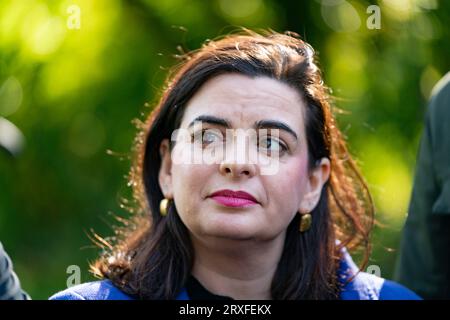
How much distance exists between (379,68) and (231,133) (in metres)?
1.37

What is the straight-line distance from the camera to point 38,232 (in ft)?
11.7

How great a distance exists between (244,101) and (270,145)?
106 millimetres

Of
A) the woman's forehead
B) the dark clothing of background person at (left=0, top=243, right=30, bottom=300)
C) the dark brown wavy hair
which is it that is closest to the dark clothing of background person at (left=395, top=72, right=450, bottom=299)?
the dark brown wavy hair

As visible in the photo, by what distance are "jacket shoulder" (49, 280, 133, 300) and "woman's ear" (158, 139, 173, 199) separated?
232mm

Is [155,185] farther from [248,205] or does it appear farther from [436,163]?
[436,163]

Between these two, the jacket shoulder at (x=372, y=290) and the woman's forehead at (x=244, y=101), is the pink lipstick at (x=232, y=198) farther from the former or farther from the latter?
the jacket shoulder at (x=372, y=290)

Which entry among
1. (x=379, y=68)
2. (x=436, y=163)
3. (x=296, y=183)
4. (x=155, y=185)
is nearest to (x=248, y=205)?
(x=296, y=183)

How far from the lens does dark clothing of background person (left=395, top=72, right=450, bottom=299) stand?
8.30 ft

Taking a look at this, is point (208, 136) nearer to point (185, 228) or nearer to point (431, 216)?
point (185, 228)

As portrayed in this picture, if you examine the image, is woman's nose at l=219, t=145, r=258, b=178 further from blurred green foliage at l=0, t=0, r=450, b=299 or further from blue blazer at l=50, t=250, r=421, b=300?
blurred green foliage at l=0, t=0, r=450, b=299

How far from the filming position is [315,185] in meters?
2.36

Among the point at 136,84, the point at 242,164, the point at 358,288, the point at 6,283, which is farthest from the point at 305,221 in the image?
the point at 136,84
